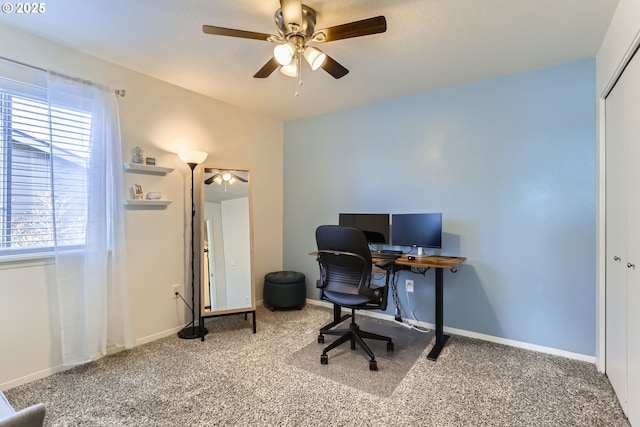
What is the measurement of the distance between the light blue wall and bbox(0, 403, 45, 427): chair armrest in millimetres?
3067

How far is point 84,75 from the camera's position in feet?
8.36

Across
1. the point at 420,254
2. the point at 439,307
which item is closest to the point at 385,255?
the point at 420,254

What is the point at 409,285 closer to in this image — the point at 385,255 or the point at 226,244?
the point at 385,255

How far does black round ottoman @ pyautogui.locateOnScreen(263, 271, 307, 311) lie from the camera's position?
380 cm

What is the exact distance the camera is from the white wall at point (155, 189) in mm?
2215

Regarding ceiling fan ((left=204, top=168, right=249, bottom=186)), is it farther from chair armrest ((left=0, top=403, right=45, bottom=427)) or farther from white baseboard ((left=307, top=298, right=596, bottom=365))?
chair armrest ((left=0, top=403, right=45, bottom=427))

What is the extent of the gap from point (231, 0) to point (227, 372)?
101 inches

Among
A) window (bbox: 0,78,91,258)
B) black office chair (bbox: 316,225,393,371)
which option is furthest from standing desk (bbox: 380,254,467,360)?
window (bbox: 0,78,91,258)

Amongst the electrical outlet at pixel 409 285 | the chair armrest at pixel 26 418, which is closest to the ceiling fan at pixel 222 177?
the electrical outlet at pixel 409 285

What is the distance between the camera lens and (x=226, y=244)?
3428mm

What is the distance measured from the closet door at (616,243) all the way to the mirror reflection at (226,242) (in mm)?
3036

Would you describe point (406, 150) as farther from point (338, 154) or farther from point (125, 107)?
point (125, 107)

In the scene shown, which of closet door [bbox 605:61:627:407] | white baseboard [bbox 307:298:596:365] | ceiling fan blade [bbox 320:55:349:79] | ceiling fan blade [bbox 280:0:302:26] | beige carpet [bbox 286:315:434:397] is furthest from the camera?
white baseboard [bbox 307:298:596:365]

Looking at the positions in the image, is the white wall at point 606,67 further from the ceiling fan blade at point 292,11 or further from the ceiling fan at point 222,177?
the ceiling fan at point 222,177
